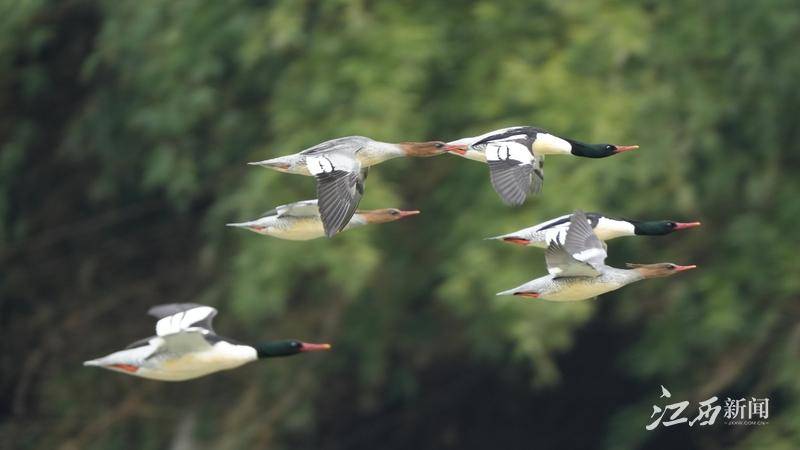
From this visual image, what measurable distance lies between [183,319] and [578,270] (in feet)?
4.84

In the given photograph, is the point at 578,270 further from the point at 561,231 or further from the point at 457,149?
the point at 457,149

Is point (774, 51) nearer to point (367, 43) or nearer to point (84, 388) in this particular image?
point (367, 43)

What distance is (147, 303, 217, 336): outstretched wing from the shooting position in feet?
18.3

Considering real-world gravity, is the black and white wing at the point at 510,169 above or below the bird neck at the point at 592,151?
above

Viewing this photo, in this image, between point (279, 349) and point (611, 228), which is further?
point (611, 228)

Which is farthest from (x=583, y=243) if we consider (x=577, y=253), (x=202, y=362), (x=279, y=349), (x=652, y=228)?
(x=202, y=362)

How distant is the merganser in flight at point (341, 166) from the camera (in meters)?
5.20

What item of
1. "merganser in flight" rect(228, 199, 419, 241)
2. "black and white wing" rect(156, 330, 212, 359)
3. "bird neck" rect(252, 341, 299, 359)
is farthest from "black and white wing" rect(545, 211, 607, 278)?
"black and white wing" rect(156, 330, 212, 359)

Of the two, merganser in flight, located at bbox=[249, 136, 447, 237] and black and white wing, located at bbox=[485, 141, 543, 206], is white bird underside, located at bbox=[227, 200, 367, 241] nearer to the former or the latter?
merganser in flight, located at bbox=[249, 136, 447, 237]

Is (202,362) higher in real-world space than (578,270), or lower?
lower

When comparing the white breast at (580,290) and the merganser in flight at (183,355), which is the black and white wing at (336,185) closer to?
the merganser in flight at (183,355)

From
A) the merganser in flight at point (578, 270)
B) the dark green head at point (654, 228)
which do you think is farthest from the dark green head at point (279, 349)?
the dark green head at point (654, 228)

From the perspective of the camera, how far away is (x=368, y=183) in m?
7.58

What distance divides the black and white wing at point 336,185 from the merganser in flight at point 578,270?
735 millimetres
